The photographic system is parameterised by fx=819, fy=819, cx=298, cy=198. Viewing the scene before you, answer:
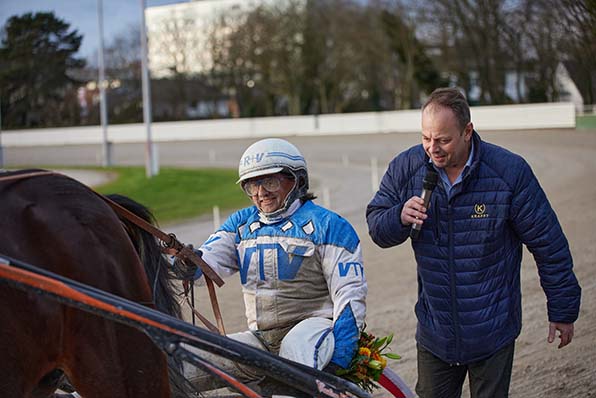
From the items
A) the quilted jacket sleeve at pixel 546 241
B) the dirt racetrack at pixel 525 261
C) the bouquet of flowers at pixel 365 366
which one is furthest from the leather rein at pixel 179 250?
the dirt racetrack at pixel 525 261

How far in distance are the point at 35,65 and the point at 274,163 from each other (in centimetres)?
1634

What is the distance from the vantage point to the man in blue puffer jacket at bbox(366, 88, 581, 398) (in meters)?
3.40

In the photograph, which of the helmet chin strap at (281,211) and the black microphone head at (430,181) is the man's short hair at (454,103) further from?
the helmet chin strap at (281,211)

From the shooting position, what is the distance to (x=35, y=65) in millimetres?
18438

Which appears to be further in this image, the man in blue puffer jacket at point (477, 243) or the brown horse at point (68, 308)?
the man in blue puffer jacket at point (477, 243)

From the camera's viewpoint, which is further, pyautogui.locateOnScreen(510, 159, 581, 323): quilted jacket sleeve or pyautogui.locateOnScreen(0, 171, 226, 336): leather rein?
pyautogui.locateOnScreen(510, 159, 581, 323): quilted jacket sleeve

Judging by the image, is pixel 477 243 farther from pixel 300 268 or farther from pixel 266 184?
pixel 266 184

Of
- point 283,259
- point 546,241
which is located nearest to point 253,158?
point 283,259

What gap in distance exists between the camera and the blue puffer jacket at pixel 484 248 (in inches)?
134

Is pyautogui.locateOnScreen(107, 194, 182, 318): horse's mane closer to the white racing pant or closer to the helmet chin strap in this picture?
the white racing pant

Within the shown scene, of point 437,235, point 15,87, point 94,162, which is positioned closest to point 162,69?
point 94,162

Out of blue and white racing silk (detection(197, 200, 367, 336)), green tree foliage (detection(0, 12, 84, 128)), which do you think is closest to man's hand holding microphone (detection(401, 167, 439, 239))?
blue and white racing silk (detection(197, 200, 367, 336))

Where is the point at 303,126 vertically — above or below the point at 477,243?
below

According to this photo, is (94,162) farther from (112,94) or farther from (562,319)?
(562,319)
